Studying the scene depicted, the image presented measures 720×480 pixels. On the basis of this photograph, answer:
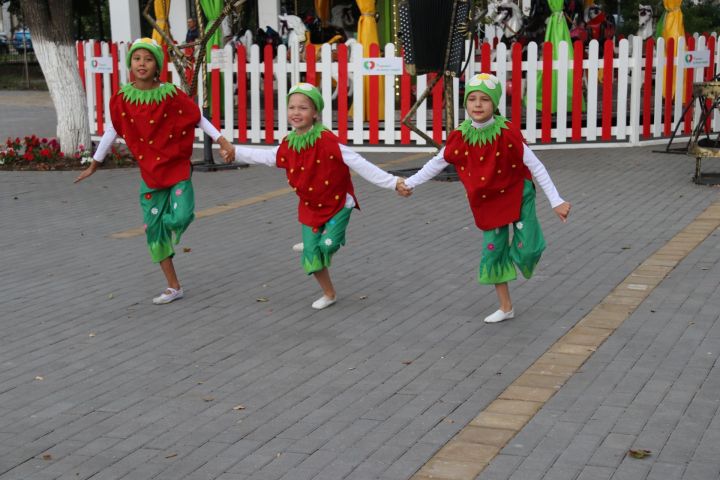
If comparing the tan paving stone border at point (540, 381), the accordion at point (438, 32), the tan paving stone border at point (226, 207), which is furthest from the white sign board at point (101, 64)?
the tan paving stone border at point (540, 381)

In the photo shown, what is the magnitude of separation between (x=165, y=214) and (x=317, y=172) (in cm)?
115

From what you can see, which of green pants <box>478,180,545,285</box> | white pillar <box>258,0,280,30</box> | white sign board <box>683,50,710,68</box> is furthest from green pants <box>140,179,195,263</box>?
white pillar <box>258,0,280,30</box>

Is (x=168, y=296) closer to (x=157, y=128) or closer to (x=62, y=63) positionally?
(x=157, y=128)

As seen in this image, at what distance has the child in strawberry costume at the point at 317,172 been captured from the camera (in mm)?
6824

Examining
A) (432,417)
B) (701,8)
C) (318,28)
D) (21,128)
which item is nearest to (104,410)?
(432,417)

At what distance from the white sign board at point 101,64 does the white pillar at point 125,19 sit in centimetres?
413

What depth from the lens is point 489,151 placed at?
6.48m

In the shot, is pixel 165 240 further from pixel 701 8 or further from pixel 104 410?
pixel 701 8

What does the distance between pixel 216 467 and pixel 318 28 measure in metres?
15.7

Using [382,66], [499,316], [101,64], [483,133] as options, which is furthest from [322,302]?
[101,64]

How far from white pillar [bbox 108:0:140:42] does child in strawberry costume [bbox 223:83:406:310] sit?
1466 cm

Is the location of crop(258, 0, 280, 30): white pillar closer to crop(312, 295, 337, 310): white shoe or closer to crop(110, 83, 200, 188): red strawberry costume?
crop(110, 83, 200, 188): red strawberry costume

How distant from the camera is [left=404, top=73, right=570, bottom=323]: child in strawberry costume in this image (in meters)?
6.45

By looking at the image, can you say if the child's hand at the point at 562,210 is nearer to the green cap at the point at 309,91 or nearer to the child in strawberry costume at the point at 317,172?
the child in strawberry costume at the point at 317,172
